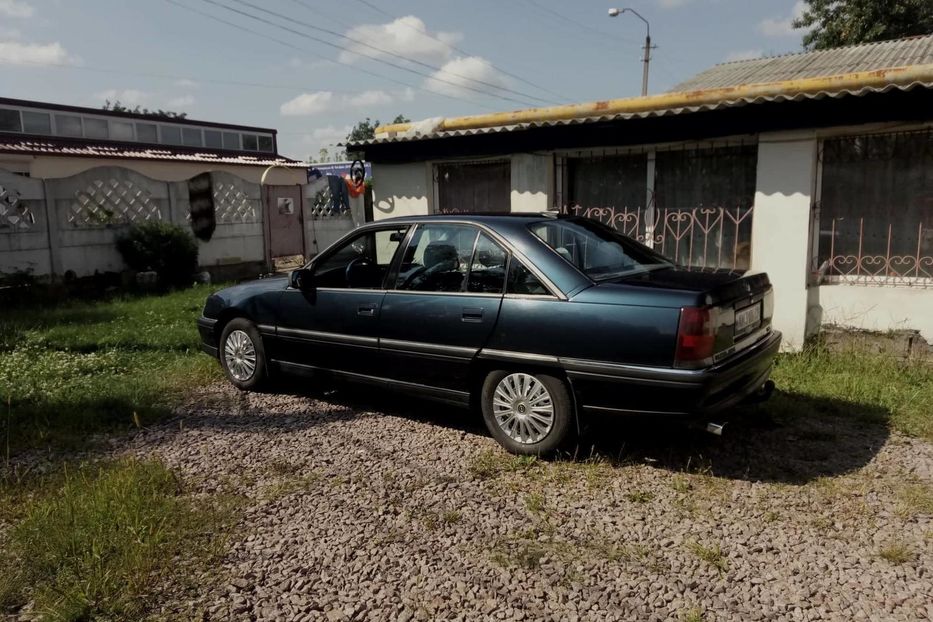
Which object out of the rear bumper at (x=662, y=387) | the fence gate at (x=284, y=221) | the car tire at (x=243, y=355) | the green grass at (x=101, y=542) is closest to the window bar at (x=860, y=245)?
the rear bumper at (x=662, y=387)

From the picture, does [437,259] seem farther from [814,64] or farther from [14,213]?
[814,64]

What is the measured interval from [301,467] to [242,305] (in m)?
2.00

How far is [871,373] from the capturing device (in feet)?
18.4

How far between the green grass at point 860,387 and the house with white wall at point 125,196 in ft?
36.1

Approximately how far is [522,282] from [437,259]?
2.57ft

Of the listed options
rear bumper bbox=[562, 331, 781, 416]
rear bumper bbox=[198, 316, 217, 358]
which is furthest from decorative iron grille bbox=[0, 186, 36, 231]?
rear bumper bbox=[562, 331, 781, 416]

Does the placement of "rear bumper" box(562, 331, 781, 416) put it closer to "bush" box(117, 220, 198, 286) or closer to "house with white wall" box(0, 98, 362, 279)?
"house with white wall" box(0, 98, 362, 279)

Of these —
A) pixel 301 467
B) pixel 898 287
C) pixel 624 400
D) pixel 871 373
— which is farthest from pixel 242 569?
pixel 898 287

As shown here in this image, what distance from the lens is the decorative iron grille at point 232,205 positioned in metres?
13.9

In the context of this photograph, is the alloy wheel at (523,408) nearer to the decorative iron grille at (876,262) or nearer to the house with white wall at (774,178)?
the house with white wall at (774,178)

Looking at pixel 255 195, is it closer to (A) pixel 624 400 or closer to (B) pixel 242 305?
(B) pixel 242 305

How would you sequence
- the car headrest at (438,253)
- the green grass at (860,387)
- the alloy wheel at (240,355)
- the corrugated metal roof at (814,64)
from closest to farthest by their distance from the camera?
the car headrest at (438,253)
the green grass at (860,387)
the alloy wheel at (240,355)
the corrugated metal roof at (814,64)

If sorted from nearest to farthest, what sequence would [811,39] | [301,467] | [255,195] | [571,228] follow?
[301,467] < [571,228] < [255,195] < [811,39]

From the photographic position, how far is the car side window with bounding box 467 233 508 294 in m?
4.20
